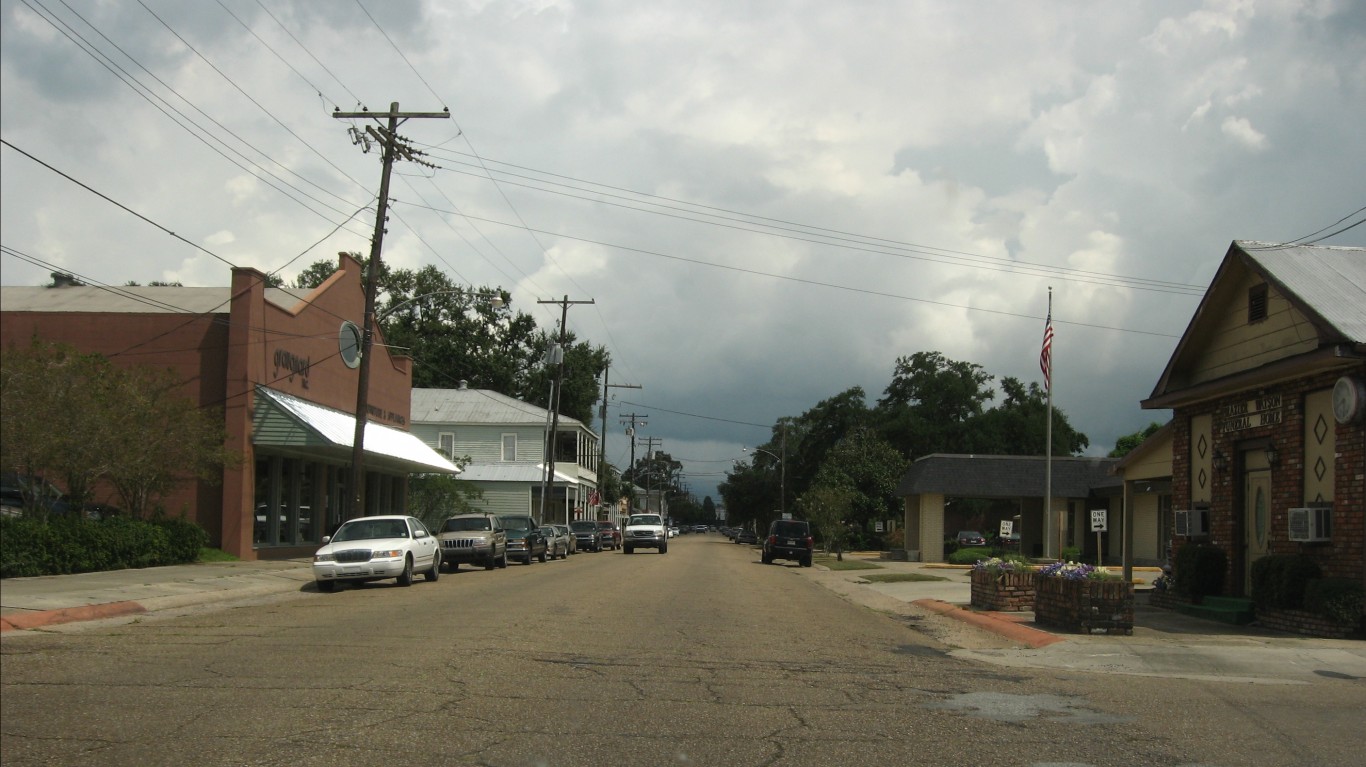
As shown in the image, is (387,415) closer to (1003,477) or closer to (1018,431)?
(1003,477)

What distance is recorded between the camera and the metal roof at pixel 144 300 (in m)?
17.1

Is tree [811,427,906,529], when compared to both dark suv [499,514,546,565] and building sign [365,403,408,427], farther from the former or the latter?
dark suv [499,514,546,565]

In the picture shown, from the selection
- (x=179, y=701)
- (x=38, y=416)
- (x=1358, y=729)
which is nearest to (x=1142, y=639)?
(x=1358, y=729)

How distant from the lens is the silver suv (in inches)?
1172

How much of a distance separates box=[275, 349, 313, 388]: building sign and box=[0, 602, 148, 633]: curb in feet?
51.5

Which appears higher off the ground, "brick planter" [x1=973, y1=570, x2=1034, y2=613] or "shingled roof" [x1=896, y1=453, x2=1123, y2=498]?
"shingled roof" [x1=896, y1=453, x2=1123, y2=498]

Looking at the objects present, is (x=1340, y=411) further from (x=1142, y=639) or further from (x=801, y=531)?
(x=801, y=531)

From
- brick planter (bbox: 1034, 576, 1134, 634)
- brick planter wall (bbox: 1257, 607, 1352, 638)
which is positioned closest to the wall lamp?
brick planter wall (bbox: 1257, 607, 1352, 638)

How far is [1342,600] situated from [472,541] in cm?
2096

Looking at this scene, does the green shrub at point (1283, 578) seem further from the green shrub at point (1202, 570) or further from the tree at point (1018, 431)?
the tree at point (1018, 431)

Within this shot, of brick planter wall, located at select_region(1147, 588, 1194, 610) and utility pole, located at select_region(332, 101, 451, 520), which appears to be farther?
utility pole, located at select_region(332, 101, 451, 520)

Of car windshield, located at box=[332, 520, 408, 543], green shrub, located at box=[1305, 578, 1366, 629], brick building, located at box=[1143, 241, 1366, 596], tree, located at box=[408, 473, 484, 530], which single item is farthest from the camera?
tree, located at box=[408, 473, 484, 530]

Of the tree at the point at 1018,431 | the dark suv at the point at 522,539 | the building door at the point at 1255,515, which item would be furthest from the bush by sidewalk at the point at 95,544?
the tree at the point at 1018,431

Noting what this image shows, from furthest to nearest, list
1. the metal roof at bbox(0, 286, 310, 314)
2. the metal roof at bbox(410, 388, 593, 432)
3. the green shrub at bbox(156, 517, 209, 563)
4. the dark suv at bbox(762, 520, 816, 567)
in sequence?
the metal roof at bbox(410, 388, 593, 432) < the dark suv at bbox(762, 520, 816, 567) < the green shrub at bbox(156, 517, 209, 563) < the metal roof at bbox(0, 286, 310, 314)
